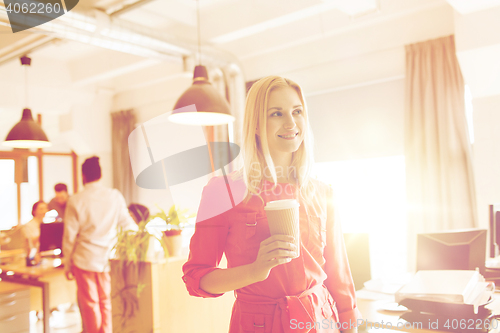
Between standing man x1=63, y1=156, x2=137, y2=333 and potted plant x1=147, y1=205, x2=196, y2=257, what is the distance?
2.72ft

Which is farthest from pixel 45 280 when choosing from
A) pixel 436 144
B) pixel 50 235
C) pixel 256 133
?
pixel 436 144

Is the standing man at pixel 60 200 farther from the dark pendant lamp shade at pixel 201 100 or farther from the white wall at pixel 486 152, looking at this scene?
the white wall at pixel 486 152

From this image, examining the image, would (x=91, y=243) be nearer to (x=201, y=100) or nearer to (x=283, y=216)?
(x=201, y=100)

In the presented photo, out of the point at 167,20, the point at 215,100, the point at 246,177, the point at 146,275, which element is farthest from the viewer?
the point at 167,20

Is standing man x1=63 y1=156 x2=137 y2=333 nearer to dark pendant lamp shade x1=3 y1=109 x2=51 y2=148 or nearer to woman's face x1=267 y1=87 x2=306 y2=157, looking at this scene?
dark pendant lamp shade x1=3 y1=109 x2=51 y2=148

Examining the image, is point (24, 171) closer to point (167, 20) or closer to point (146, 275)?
point (167, 20)

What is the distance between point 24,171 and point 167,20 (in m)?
4.44

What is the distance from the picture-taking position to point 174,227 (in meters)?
3.10

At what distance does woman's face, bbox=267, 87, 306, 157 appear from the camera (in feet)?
4.04

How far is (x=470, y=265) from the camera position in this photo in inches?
82.3

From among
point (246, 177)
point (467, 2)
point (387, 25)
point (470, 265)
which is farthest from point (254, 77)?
point (246, 177)

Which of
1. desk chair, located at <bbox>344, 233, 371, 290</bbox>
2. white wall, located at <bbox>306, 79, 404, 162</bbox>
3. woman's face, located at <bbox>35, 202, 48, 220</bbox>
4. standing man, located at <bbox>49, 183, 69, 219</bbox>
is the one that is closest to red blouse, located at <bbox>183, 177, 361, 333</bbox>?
desk chair, located at <bbox>344, 233, 371, 290</bbox>

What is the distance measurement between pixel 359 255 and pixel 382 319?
0.64 meters

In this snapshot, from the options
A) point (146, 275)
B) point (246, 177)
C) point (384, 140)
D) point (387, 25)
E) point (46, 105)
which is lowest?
point (146, 275)
